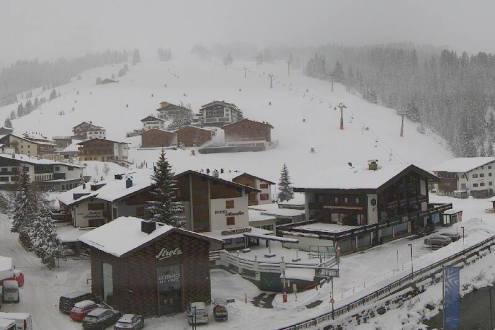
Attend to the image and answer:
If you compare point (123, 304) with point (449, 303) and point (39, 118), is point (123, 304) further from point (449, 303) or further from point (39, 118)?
point (39, 118)

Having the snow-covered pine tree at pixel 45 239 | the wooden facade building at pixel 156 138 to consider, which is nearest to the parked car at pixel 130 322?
the snow-covered pine tree at pixel 45 239

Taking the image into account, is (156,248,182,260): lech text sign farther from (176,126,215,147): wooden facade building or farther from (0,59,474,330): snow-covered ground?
(176,126,215,147): wooden facade building

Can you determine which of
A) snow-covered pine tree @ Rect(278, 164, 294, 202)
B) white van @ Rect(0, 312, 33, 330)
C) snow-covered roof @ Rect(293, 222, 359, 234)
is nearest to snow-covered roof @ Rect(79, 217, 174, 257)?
white van @ Rect(0, 312, 33, 330)

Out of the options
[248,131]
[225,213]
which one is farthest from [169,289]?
[248,131]

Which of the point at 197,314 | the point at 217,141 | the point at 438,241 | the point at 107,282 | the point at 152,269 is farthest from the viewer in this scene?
the point at 217,141

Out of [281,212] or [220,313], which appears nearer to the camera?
[220,313]

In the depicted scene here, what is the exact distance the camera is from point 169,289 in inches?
1299

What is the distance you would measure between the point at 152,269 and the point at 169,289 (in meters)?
1.77

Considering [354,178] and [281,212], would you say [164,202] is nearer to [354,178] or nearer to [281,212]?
[354,178]

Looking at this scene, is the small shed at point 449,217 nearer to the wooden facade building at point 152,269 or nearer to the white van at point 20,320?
the wooden facade building at point 152,269

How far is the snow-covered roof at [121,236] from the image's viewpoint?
3222 cm

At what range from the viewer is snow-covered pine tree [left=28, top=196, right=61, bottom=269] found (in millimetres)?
44656

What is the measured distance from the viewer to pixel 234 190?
51.7m

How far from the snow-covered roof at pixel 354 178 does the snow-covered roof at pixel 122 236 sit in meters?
24.3
